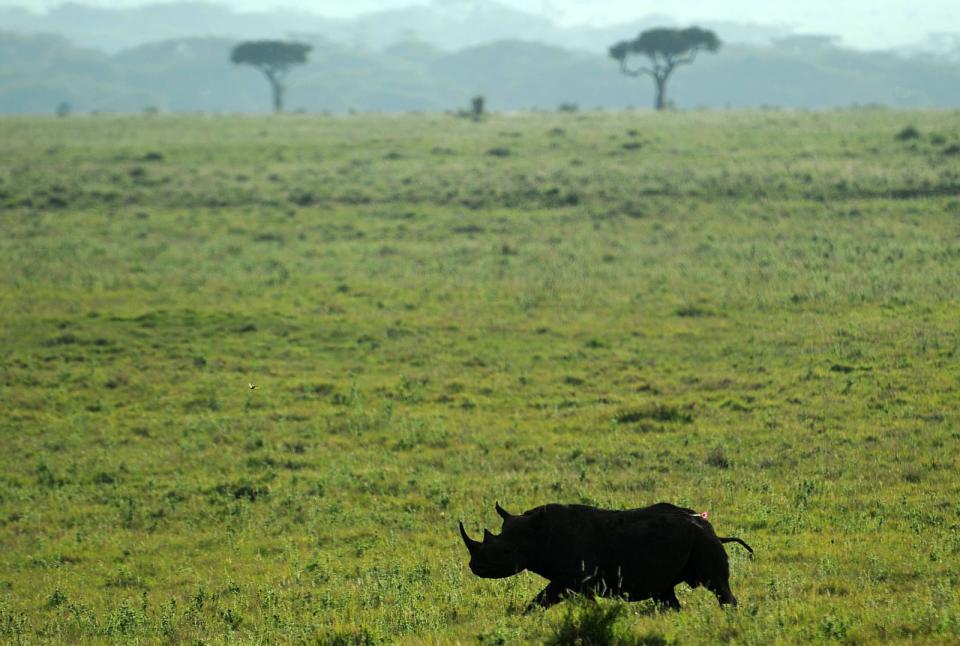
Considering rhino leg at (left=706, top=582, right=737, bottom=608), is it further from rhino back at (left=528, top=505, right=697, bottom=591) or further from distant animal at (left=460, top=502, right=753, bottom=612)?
rhino back at (left=528, top=505, right=697, bottom=591)

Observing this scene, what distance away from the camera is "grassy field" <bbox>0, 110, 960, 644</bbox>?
10500 mm

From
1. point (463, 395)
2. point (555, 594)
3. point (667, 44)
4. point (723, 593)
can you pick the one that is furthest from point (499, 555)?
point (667, 44)

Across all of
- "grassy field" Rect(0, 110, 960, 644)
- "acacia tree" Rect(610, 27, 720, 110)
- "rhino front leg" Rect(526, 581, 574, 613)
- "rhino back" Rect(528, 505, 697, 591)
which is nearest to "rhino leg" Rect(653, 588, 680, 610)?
"grassy field" Rect(0, 110, 960, 644)

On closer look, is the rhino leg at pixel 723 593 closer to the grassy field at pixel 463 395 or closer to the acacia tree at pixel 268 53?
the grassy field at pixel 463 395

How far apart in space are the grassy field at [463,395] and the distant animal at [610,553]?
28 cm

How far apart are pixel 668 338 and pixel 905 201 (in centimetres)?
1808

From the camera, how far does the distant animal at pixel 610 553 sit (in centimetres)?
852

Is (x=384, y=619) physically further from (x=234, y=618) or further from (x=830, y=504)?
(x=830, y=504)

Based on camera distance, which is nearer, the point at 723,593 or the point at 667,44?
the point at 723,593

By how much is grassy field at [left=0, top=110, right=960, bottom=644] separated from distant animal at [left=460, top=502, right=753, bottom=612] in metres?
0.28

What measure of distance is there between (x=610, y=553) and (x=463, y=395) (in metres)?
11.4

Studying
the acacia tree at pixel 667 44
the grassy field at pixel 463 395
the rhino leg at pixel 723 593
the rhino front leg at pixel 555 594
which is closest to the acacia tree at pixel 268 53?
the acacia tree at pixel 667 44

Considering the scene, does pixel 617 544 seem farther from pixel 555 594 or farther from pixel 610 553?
pixel 555 594

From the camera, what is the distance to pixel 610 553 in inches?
344
